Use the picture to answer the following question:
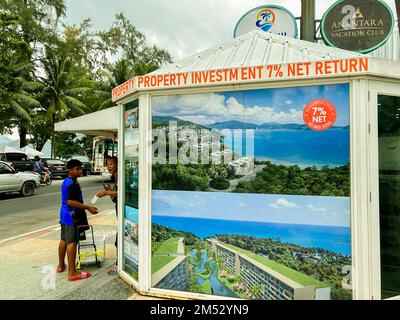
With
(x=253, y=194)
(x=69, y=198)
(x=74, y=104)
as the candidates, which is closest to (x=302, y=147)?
(x=253, y=194)

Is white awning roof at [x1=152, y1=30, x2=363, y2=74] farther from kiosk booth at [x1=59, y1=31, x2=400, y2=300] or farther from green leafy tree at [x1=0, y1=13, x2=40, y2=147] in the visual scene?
green leafy tree at [x1=0, y1=13, x2=40, y2=147]

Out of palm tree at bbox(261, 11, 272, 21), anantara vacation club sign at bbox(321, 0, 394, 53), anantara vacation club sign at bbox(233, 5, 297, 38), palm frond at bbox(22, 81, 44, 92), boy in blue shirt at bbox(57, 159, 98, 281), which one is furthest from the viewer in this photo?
palm frond at bbox(22, 81, 44, 92)

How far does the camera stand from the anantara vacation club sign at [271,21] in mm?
Answer: 7723

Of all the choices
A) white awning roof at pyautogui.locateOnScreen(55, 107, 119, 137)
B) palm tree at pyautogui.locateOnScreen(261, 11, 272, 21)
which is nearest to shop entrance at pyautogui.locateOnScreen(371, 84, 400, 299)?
white awning roof at pyautogui.locateOnScreen(55, 107, 119, 137)

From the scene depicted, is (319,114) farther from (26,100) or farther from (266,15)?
(26,100)

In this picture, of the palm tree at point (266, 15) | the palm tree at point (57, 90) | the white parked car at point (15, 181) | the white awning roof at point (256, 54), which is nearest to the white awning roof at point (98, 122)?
the white awning roof at point (256, 54)

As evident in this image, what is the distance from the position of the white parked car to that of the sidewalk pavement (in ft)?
25.4

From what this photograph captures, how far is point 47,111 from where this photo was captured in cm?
2702

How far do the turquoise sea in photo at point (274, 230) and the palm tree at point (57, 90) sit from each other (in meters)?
25.7

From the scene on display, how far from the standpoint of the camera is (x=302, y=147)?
364 cm

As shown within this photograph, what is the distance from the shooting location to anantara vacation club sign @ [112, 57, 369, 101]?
3418mm

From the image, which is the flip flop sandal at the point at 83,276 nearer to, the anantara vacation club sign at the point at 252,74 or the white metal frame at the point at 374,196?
the anantara vacation club sign at the point at 252,74

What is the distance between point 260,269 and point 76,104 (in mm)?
27045

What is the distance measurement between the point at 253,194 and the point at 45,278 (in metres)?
3.42
